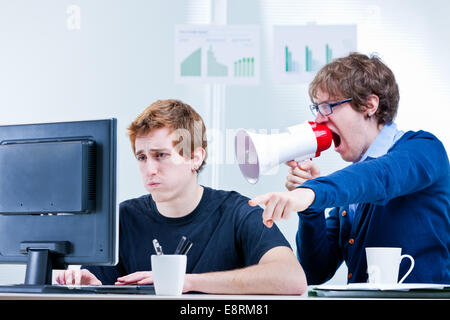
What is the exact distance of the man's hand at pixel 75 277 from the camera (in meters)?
1.58

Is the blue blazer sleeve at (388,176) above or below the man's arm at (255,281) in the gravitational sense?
above

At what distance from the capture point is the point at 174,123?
1.93m

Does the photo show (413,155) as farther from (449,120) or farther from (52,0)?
(52,0)

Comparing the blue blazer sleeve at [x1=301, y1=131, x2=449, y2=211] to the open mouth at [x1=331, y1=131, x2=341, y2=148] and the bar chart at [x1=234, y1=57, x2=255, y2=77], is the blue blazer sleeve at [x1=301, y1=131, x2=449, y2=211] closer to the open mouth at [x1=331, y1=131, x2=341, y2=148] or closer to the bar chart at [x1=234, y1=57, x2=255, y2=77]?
the open mouth at [x1=331, y1=131, x2=341, y2=148]

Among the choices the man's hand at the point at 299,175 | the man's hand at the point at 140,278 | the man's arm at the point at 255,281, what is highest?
the man's hand at the point at 299,175

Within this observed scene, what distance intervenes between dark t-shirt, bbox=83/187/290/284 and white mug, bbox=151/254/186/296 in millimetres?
604

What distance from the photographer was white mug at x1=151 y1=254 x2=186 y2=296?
3.59ft

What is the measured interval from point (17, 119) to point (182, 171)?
1410 millimetres

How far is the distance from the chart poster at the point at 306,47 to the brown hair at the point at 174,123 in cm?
98

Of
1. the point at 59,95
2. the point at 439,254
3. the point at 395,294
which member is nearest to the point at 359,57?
the point at 439,254

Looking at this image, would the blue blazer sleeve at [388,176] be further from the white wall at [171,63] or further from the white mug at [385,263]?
the white wall at [171,63]
